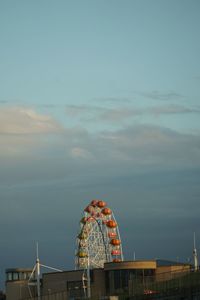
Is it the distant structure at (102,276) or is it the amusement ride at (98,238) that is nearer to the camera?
the distant structure at (102,276)

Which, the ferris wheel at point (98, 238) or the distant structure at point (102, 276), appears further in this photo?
the ferris wheel at point (98, 238)

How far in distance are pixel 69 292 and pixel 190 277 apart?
34.2 m

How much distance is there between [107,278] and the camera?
11594cm

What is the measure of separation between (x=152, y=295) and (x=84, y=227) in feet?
190

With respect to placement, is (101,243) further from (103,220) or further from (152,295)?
(152,295)

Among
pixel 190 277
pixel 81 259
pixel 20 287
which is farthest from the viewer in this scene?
pixel 81 259

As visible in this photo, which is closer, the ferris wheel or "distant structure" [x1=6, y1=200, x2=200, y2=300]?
"distant structure" [x1=6, y1=200, x2=200, y2=300]

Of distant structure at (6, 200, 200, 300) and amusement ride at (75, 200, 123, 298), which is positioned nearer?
distant structure at (6, 200, 200, 300)

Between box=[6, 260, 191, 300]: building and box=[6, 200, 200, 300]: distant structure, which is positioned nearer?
box=[6, 200, 200, 300]: distant structure

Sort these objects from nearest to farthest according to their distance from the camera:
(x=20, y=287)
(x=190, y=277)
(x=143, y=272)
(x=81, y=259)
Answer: (x=190, y=277) < (x=143, y=272) < (x=20, y=287) < (x=81, y=259)

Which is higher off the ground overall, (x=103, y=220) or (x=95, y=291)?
(x=103, y=220)

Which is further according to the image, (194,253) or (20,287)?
(20,287)

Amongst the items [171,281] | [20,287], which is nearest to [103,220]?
[20,287]

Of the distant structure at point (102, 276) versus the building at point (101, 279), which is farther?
the building at point (101, 279)
